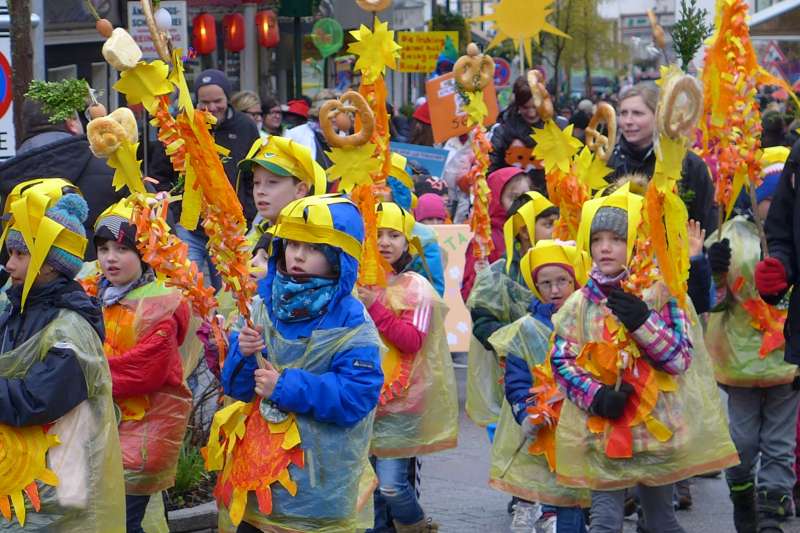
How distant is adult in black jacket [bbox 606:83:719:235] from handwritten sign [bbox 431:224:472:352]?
189 inches

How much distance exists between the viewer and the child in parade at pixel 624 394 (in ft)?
19.8

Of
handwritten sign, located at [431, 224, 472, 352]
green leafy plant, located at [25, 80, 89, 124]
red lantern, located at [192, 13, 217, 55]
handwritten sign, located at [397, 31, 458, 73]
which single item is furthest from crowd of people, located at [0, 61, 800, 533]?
handwritten sign, located at [397, 31, 458, 73]

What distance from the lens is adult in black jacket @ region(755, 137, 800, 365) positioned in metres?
6.40

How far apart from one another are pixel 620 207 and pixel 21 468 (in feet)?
8.31

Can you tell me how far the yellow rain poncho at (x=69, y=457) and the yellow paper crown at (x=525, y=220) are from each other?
3072 millimetres

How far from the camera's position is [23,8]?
27.1ft

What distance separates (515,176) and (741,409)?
2.03m

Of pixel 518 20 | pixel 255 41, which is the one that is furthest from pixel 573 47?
pixel 518 20

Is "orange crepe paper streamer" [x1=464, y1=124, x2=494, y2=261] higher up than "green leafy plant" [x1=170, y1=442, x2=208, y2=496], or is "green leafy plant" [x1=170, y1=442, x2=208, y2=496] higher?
"orange crepe paper streamer" [x1=464, y1=124, x2=494, y2=261]

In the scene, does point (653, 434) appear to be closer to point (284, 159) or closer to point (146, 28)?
point (284, 159)

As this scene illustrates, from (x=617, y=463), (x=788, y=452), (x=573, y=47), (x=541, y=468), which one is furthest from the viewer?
(x=573, y=47)

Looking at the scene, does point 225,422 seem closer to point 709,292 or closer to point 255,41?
point 709,292

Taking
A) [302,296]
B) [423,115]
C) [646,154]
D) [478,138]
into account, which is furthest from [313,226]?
[423,115]

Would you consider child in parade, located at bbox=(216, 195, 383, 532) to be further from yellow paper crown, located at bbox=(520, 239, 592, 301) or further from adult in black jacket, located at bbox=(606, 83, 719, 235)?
adult in black jacket, located at bbox=(606, 83, 719, 235)
